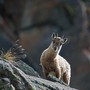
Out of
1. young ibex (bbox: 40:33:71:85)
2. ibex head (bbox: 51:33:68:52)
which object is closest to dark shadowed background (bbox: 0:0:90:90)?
young ibex (bbox: 40:33:71:85)

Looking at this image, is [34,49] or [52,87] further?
[34,49]

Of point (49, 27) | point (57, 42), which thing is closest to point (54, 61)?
point (57, 42)

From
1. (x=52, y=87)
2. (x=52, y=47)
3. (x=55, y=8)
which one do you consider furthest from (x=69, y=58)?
(x=52, y=87)

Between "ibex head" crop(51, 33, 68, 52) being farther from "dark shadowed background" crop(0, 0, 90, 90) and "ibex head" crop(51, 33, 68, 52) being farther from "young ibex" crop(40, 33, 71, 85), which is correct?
"dark shadowed background" crop(0, 0, 90, 90)

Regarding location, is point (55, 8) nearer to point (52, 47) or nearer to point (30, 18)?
point (30, 18)

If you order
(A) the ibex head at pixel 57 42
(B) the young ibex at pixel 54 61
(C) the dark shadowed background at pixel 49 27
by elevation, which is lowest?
(B) the young ibex at pixel 54 61

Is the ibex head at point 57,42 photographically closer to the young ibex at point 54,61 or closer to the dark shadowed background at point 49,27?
the young ibex at point 54,61

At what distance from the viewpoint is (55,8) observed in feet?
151

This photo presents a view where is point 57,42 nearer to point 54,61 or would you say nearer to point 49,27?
point 54,61

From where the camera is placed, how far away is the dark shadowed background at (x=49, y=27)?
44344 millimetres

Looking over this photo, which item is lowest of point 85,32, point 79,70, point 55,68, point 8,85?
point 8,85

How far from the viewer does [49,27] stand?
45562 millimetres

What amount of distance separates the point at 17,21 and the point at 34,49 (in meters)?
3.01

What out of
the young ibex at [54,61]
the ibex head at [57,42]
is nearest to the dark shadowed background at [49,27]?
the young ibex at [54,61]
